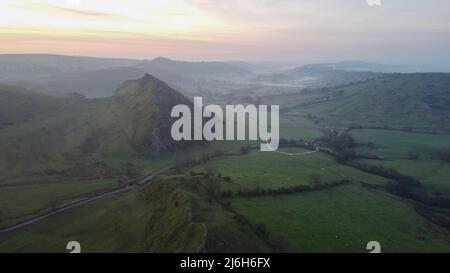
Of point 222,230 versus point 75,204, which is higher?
point 222,230

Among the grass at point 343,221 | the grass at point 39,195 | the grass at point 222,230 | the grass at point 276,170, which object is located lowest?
the grass at point 343,221

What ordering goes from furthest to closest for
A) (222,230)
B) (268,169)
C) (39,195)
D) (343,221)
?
(268,169), (39,195), (343,221), (222,230)

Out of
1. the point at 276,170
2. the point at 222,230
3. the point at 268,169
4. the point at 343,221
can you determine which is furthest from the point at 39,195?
the point at 343,221

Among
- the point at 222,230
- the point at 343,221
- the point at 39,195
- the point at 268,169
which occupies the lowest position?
the point at 343,221

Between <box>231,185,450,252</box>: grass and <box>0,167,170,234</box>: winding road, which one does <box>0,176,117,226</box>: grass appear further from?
<box>231,185,450,252</box>: grass

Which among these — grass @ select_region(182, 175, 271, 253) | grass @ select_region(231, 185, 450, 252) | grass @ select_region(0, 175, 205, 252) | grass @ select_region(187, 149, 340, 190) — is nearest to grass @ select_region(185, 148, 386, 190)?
grass @ select_region(187, 149, 340, 190)

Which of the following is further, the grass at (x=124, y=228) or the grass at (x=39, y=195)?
the grass at (x=39, y=195)

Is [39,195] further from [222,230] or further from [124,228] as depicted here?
[222,230]

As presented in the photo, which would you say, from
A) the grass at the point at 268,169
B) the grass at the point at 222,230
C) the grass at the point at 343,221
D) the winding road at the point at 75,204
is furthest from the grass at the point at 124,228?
the grass at the point at 268,169

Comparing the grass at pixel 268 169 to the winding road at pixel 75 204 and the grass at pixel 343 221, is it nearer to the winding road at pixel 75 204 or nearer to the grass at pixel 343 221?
the grass at pixel 343 221
